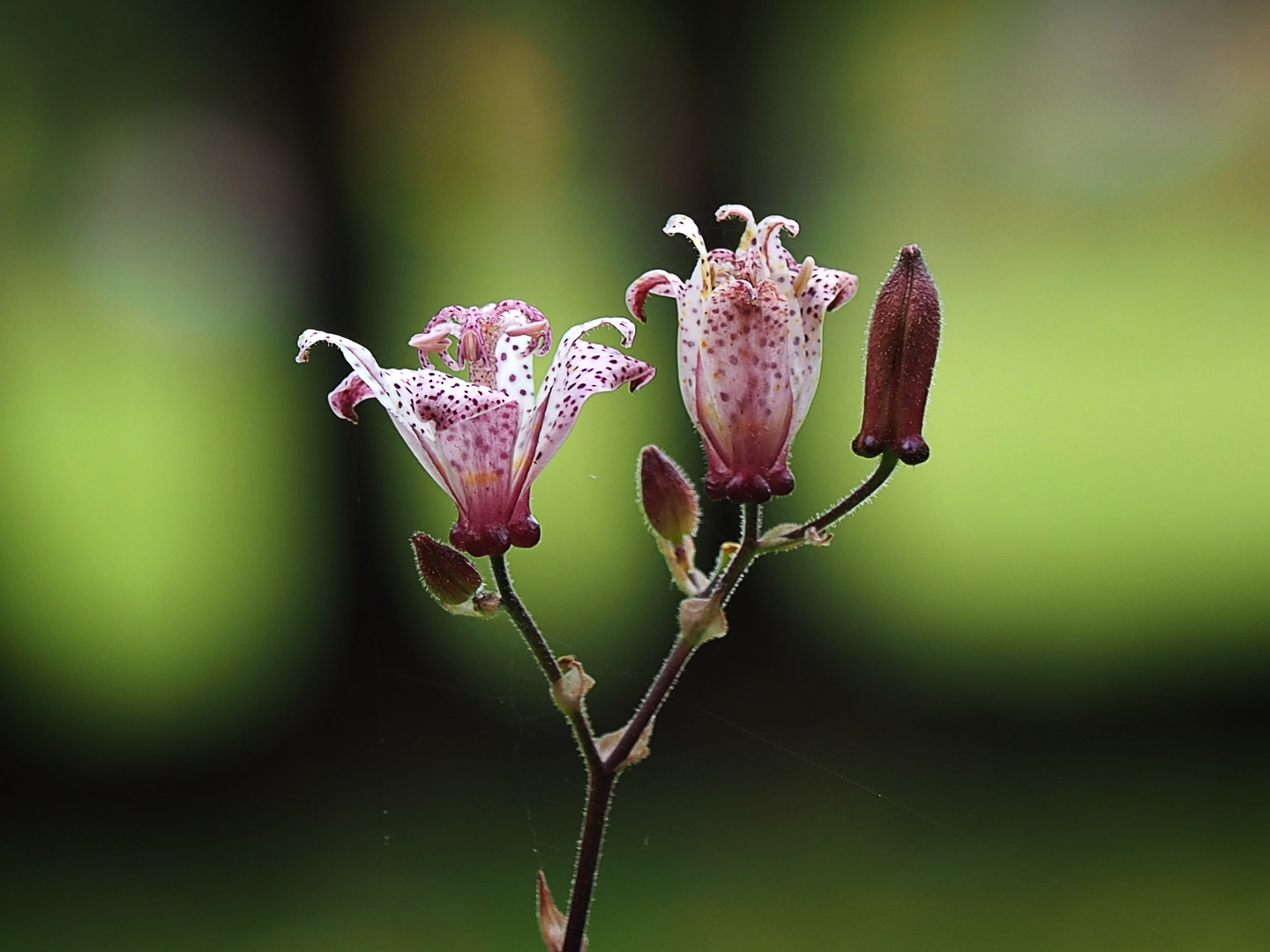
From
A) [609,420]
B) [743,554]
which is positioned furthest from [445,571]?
[609,420]

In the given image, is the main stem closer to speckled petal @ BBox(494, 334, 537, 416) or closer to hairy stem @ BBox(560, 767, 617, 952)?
hairy stem @ BBox(560, 767, 617, 952)

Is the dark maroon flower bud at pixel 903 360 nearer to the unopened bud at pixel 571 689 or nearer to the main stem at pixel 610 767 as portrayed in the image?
the main stem at pixel 610 767

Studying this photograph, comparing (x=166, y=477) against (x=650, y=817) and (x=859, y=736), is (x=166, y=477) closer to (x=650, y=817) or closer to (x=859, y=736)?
(x=650, y=817)

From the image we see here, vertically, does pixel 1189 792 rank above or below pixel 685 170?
below

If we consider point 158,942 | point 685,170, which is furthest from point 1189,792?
point 158,942

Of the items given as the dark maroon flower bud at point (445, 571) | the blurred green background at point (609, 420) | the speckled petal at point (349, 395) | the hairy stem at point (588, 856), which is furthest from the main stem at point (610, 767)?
the blurred green background at point (609, 420)

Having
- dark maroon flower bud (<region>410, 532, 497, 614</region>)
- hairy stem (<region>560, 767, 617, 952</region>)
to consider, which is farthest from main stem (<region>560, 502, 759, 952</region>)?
dark maroon flower bud (<region>410, 532, 497, 614</region>)
